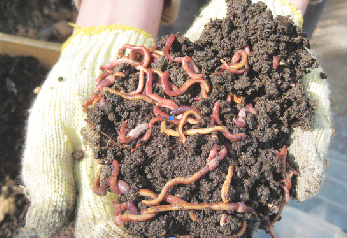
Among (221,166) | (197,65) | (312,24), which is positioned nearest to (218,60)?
(197,65)

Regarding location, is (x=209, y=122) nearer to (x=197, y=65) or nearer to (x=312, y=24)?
(x=197, y=65)

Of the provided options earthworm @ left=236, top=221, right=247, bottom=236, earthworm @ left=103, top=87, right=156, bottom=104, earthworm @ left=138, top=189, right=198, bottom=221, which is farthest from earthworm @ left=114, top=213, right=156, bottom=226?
earthworm @ left=103, top=87, right=156, bottom=104

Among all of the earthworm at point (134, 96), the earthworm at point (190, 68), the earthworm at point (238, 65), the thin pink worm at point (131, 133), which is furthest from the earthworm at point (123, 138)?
the earthworm at point (238, 65)

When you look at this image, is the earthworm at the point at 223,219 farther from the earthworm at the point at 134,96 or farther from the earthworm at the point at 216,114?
the earthworm at the point at 134,96

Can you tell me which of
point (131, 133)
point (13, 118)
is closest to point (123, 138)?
point (131, 133)

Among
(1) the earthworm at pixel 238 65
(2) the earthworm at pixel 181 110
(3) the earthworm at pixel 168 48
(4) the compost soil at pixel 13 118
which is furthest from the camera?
(4) the compost soil at pixel 13 118

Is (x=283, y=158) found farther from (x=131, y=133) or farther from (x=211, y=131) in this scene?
(x=131, y=133)
